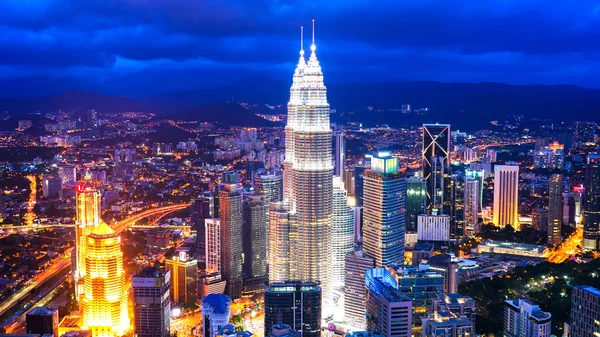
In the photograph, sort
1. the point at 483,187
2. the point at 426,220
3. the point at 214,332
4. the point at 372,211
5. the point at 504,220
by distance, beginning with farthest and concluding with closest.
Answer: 1. the point at 483,187
2. the point at 504,220
3. the point at 426,220
4. the point at 372,211
5. the point at 214,332

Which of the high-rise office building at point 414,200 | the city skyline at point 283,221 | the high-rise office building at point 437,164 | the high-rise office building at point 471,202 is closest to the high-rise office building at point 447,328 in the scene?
the city skyline at point 283,221

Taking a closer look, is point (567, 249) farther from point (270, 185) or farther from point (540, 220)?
point (270, 185)

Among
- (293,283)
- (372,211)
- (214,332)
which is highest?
(372,211)

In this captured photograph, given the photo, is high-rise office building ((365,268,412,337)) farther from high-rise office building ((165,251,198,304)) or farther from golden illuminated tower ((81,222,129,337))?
high-rise office building ((165,251,198,304))

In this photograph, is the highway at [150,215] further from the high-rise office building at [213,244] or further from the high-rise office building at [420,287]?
the high-rise office building at [420,287]

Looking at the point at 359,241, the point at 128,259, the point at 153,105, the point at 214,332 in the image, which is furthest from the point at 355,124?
the point at 214,332

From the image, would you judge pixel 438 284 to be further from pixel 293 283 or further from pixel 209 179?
pixel 209 179

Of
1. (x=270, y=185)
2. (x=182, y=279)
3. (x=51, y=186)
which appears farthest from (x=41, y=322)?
(x=270, y=185)

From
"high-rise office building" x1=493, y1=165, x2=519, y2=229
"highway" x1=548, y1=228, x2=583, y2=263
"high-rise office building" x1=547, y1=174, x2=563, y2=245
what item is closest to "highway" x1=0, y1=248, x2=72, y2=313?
"highway" x1=548, y1=228, x2=583, y2=263
